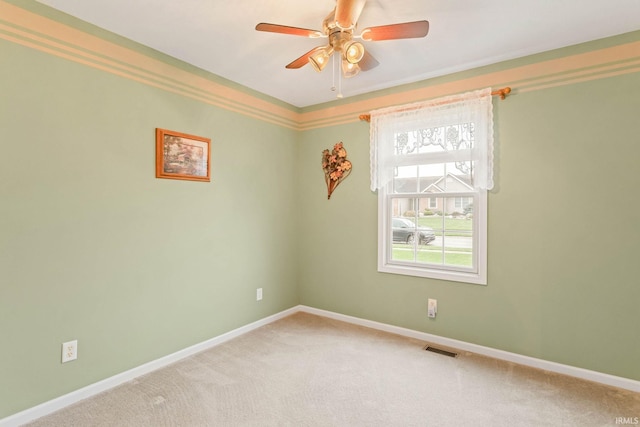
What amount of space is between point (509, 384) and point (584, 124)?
6.61 feet

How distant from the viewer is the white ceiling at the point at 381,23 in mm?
2016

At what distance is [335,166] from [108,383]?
2805mm

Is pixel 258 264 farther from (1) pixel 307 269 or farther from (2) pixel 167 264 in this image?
(2) pixel 167 264

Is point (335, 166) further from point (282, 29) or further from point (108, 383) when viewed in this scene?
point (108, 383)

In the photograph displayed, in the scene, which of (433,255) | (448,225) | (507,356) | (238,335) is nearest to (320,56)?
(448,225)

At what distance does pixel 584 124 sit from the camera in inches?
95.0

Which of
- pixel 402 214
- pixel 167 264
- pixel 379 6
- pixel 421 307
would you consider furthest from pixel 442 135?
pixel 167 264

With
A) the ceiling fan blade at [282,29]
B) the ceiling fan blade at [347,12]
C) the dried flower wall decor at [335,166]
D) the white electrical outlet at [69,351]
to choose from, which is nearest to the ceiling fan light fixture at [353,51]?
the ceiling fan blade at [347,12]

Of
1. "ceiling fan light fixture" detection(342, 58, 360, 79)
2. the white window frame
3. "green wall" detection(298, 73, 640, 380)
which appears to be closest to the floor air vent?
"green wall" detection(298, 73, 640, 380)

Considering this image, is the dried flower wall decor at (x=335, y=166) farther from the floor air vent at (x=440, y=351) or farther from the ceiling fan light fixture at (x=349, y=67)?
the floor air vent at (x=440, y=351)

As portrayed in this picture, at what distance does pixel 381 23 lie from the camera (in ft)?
7.27

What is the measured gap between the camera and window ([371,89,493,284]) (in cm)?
281

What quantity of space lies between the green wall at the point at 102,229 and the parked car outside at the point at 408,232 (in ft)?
5.16

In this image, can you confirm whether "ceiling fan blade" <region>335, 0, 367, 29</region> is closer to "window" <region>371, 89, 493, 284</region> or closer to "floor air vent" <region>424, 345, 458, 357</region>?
"window" <region>371, 89, 493, 284</region>
